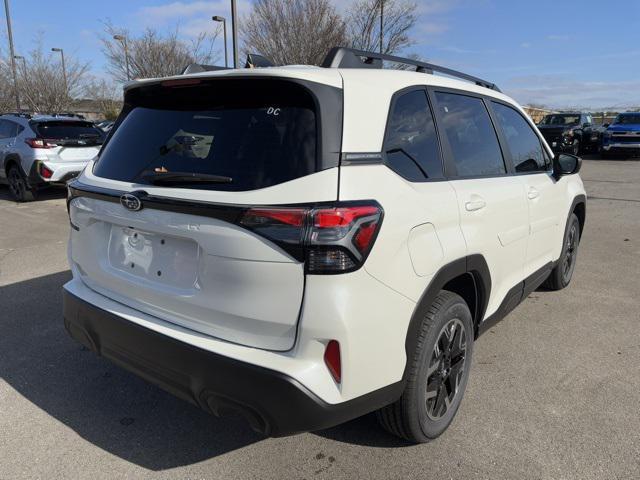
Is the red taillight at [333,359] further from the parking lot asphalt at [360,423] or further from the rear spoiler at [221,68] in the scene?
the rear spoiler at [221,68]

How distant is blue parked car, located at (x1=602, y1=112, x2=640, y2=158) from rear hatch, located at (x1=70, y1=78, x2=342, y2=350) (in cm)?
2170

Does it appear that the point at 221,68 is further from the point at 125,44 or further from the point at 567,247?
the point at 125,44

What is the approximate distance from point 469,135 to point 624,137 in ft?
67.5

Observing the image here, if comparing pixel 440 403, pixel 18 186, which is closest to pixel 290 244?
pixel 440 403

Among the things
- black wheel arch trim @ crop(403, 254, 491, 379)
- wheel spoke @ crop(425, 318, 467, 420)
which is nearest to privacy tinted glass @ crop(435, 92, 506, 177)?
black wheel arch trim @ crop(403, 254, 491, 379)

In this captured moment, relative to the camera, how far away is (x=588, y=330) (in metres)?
4.14

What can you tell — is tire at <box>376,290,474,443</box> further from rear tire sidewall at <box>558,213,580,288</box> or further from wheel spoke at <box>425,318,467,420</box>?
rear tire sidewall at <box>558,213,580,288</box>

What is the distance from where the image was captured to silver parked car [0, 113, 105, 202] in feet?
32.2

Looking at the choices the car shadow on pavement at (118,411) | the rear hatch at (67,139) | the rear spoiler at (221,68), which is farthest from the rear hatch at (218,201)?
the rear hatch at (67,139)

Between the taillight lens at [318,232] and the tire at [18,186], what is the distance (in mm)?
10019

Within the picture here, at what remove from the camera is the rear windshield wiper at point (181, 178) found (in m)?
2.15

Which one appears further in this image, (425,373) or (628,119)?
(628,119)

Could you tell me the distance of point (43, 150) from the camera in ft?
32.2

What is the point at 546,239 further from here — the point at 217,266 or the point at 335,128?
the point at 217,266
